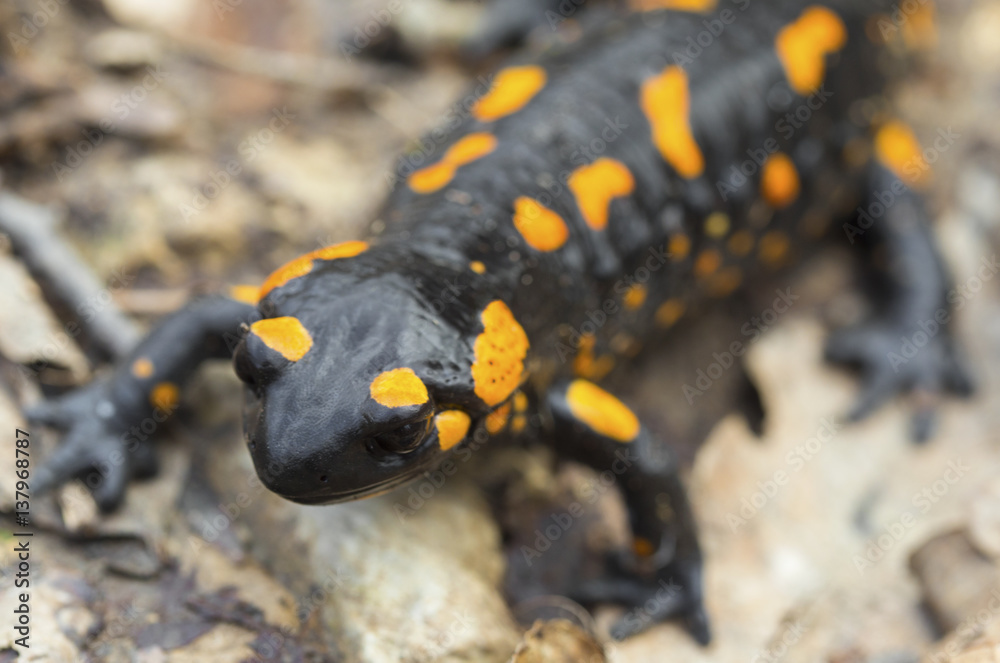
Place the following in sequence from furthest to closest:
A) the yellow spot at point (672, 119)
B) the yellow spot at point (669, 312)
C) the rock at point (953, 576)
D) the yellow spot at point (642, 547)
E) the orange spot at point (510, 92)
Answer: the yellow spot at point (669, 312) < the yellow spot at point (672, 119) < the orange spot at point (510, 92) < the yellow spot at point (642, 547) < the rock at point (953, 576)

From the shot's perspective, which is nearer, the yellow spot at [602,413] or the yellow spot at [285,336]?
the yellow spot at [285,336]

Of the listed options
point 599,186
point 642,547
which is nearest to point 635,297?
point 599,186

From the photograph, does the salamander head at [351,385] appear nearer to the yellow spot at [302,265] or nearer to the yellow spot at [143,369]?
the yellow spot at [302,265]

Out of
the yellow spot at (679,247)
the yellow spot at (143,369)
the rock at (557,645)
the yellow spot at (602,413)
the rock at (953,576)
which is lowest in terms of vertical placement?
the yellow spot at (143,369)

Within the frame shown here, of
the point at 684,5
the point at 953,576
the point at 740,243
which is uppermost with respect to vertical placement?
the point at 684,5

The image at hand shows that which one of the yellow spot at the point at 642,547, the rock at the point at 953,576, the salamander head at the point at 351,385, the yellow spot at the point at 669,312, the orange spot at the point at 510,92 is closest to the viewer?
the salamander head at the point at 351,385

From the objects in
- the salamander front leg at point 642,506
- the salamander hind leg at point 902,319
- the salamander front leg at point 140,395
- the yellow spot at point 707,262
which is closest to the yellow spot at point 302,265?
the salamander front leg at point 140,395

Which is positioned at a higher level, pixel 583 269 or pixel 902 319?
pixel 583 269

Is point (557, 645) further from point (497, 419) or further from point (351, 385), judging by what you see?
point (351, 385)
